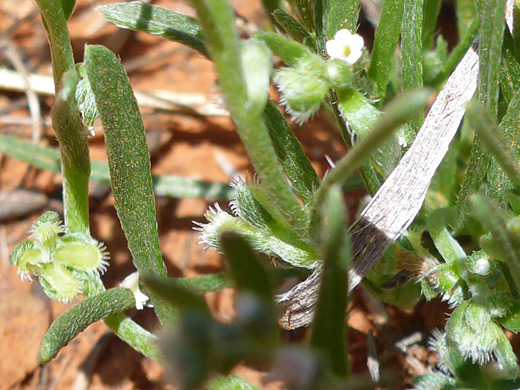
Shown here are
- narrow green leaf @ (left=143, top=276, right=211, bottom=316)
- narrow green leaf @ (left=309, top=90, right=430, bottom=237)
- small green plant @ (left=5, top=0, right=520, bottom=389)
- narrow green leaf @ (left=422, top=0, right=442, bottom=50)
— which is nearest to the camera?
narrow green leaf @ (left=143, top=276, right=211, bottom=316)

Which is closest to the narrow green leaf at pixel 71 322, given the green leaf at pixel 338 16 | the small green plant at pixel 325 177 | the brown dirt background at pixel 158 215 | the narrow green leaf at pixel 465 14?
the small green plant at pixel 325 177

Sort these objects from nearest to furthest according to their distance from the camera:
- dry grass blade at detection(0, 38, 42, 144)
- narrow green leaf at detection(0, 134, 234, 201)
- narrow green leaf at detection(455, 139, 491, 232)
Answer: narrow green leaf at detection(455, 139, 491, 232), narrow green leaf at detection(0, 134, 234, 201), dry grass blade at detection(0, 38, 42, 144)

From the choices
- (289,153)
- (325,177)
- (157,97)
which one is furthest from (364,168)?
(157,97)

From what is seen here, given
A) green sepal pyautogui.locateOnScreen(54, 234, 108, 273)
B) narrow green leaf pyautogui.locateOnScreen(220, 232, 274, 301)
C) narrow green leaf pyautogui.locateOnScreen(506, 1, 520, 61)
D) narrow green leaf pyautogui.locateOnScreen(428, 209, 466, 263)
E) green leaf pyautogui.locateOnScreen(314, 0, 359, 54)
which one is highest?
narrow green leaf pyautogui.locateOnScreen(506, 1, 520, 61)

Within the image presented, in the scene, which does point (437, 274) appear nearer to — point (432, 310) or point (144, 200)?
point (432, 310)

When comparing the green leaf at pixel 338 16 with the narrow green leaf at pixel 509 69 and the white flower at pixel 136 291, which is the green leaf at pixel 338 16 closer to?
the narrow green leaf at pixel 509 69

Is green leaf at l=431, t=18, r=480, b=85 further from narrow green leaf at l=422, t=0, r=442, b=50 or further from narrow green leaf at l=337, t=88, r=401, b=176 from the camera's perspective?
narrow green leaf at l=337, t=88, r=401, b=176

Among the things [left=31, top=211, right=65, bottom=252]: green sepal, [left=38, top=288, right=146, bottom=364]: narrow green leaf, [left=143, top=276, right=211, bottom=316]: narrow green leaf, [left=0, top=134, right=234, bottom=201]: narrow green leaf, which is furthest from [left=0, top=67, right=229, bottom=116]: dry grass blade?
[left=143, top=276, right=211, bottom=316]: narrow green leaf

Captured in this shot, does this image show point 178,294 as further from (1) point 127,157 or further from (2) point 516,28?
(2) point 516,28
